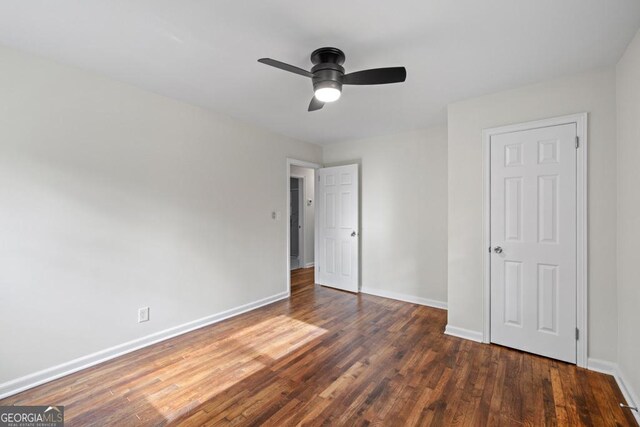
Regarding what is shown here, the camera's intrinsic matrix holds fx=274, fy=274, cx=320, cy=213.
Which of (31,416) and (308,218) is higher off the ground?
(308,218)

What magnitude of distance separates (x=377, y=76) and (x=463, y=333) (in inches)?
104

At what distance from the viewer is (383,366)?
2.32 m

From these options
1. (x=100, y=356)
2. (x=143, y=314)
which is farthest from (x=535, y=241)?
(x=100, y=356)

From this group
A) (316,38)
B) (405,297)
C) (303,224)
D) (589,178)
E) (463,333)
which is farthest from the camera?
(303,224)

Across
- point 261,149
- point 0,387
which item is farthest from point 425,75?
point 0,387

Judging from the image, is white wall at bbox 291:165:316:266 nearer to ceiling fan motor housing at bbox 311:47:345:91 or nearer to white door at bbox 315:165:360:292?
white door at bbox 315:165:360:292

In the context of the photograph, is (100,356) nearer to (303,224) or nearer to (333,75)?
(333,75)

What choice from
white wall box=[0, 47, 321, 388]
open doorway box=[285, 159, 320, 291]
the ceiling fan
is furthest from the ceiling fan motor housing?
open doorway box=[285, 159, 320, 291]

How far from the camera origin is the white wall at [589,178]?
7.27ft

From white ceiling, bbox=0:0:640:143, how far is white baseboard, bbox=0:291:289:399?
2404 millimetres

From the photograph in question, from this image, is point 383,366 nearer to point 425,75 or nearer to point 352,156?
point 425,75

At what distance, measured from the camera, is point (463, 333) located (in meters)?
2.86

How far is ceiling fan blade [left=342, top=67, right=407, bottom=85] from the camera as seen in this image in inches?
70.9

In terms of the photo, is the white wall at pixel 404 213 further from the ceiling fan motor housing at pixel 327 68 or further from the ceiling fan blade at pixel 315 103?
the ceiling fan motor housing at pixel 327 68
